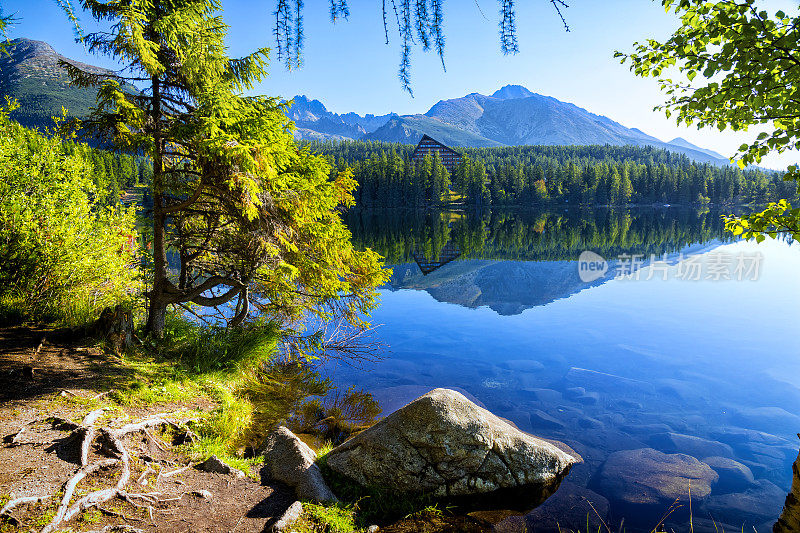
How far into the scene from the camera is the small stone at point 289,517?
548 centimetres

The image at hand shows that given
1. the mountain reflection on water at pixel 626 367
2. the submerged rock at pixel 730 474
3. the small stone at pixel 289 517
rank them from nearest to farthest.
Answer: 1. the small stone at pixel 289 517
2. the submerged rock at pixel 730 474
3. the mountain reflection on water at pixel 626 367

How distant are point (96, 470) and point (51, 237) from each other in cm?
779

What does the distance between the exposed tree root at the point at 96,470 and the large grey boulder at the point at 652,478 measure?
8.41m

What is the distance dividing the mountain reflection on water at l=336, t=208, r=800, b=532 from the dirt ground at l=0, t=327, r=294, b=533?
6.41 metres

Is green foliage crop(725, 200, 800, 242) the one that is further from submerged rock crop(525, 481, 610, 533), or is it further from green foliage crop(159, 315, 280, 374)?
green foliage crop(159, 315, 280, 374)

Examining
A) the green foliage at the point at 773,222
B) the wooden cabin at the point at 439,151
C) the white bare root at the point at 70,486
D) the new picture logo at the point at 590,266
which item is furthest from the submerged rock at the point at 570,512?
the wooden cabin at the point at 439,151

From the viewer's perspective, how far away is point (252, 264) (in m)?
10.4

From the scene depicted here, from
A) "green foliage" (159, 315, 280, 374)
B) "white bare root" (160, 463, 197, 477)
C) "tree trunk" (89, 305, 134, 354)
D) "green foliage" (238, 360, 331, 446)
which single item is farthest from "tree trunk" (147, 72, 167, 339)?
"white bare root" (160, 463, 197, 477)

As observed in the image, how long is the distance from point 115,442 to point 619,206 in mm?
138562

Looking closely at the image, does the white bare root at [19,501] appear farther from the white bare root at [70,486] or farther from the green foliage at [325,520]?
the green foliage at [325,520]

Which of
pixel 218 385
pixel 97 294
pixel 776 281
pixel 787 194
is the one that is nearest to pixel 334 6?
pixel 218 385

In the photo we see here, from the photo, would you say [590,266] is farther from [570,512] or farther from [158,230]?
[158,230]

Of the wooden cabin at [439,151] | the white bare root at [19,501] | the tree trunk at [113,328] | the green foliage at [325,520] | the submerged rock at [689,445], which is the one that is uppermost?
the wooden cabin at [439,151]

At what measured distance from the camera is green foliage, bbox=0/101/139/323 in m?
10.2
